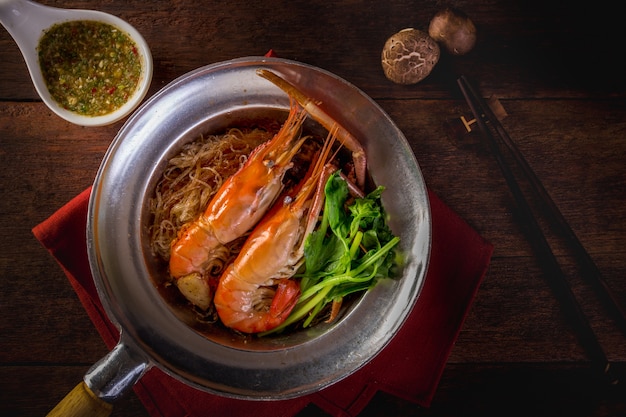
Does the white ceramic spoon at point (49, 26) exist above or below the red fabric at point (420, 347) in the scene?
above

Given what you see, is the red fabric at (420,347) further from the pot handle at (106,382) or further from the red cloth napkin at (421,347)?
the pot handle at (106,382)

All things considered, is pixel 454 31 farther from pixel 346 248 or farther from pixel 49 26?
pixel 49 26

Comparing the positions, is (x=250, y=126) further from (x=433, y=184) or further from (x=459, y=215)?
(x=459, y=215)

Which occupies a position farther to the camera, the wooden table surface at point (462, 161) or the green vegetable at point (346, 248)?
the wooden table surface at point (462, 161)

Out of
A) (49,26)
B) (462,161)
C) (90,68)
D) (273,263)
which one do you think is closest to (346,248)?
(273,263)

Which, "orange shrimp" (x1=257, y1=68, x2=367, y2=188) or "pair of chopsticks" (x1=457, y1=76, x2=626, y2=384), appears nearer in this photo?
"orange shrimp" (x1=257, y1=68, x2=367, y2=188)

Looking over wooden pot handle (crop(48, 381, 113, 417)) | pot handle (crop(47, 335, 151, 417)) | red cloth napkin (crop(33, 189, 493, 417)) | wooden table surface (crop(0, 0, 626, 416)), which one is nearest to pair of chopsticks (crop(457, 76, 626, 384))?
wooden table surface (crop(0, 0, 626, 416))

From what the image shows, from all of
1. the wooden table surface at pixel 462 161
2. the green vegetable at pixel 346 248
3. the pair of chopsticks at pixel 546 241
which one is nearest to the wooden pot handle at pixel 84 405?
the wooden table surface at pixel 462 161

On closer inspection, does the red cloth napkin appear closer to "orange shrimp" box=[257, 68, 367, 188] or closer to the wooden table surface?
the wooden table surface
